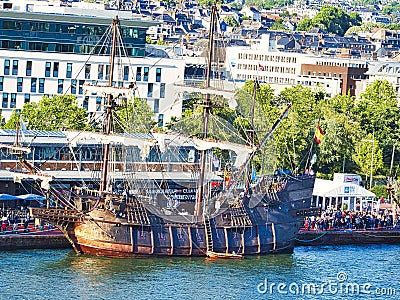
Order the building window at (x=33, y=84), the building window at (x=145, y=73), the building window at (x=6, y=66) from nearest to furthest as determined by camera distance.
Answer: the building window at (x=6, y=66) < the building window at (x=33, y=84) < the building window at (x=145, y=73)

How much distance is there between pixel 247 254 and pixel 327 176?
2893 cm

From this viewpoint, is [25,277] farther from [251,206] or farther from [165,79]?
[165,79]

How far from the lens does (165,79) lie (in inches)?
4439

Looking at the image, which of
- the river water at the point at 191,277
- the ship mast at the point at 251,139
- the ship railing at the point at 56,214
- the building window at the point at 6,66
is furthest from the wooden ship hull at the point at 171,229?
the building window at the point at 6,66

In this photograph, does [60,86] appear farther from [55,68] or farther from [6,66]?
[6,66]

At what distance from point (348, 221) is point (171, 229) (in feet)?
49.7

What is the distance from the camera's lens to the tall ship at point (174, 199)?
236 feet

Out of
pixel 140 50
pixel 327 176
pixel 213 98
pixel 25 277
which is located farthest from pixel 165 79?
pixel 25 277

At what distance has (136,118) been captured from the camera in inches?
3588

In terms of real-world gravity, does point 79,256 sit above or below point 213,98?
below

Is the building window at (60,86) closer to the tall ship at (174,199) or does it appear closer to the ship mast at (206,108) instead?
the tall ship at (174,199)

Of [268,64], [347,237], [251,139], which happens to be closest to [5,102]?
[251,139]

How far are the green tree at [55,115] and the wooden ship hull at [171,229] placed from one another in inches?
793

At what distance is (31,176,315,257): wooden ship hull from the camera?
7200 centimetres
